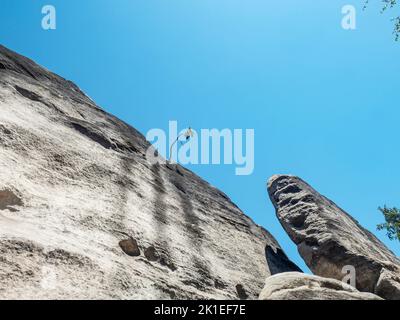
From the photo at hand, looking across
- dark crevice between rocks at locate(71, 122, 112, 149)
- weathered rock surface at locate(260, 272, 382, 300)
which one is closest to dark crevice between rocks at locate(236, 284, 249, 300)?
weathered rock surface at locate(260, 272, 382, 300)

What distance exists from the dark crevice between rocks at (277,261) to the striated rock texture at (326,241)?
2.20 feet

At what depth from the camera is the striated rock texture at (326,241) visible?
51.8 ft

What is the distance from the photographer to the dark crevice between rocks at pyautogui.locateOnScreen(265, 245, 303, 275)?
50.1 feet

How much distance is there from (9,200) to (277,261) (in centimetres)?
1043

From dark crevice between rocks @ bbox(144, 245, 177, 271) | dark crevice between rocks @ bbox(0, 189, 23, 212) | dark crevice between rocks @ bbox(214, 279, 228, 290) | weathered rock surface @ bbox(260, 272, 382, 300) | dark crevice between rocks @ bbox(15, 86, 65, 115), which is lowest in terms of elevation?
weathered rock surface @ bbox(260, 272, 382, 300)

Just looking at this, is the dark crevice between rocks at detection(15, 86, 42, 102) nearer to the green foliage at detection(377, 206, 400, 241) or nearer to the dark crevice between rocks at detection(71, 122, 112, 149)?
the dark crevice between rocks at detection(71, 122, 112, 149)

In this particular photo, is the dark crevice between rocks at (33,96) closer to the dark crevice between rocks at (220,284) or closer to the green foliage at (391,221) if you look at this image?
the dark crevice between rocks at (220,284)

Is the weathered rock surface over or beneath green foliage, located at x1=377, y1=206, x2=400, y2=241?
beneath

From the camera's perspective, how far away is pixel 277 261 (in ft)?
53.1

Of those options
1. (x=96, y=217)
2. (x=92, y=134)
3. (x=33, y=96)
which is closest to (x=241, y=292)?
(x=96, y=217)

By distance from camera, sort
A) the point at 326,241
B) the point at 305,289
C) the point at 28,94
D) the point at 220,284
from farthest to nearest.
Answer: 1. the point at 326,241
2. the point at 28,94
3. the point at 220,284
4. the point at 305,289

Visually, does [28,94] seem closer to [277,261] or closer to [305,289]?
[305,289]

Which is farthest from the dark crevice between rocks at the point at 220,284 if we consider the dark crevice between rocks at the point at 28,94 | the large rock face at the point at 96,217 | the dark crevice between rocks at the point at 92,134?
the dark crevice between rocks at the point at 28,94

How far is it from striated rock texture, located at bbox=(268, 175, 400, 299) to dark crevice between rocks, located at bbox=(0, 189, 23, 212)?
11.9 meters
